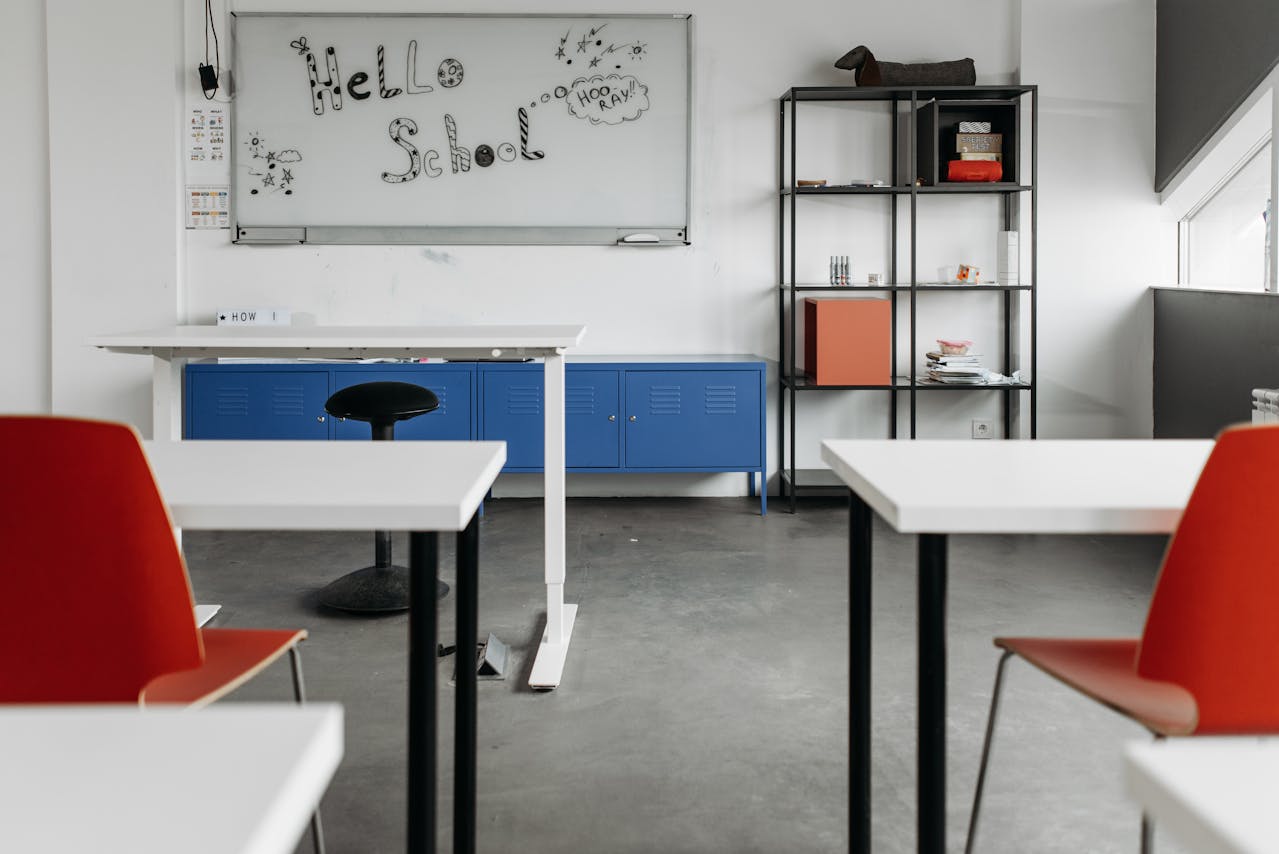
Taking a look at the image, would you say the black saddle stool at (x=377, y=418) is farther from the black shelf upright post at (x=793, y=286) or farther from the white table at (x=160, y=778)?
the white table at (x=160, y=778)

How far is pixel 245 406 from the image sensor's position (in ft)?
18.8

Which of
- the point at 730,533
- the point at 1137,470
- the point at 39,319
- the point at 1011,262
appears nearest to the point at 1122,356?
the point at 1011,262

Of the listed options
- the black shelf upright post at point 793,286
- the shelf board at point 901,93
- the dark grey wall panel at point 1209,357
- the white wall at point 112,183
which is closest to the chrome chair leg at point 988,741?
the dark grey wall panel at point 1209,357

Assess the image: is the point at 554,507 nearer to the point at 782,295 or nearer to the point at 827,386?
the point at 827,386

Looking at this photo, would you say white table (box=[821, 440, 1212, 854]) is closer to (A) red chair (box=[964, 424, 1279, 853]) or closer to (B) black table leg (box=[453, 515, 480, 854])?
(A) red chair (box=[964, 424, 1279, 853])

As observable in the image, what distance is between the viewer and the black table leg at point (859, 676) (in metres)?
2.12

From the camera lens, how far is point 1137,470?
201cm

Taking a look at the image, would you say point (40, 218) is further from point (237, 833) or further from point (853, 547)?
point (237, 833)

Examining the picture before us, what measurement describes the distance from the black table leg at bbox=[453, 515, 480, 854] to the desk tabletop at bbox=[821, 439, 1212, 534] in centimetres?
63

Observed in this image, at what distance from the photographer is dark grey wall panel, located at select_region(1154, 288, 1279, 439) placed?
4.91 meters

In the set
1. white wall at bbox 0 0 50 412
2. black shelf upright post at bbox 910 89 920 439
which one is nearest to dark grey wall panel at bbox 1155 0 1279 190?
black shelf upright post at bbox 910 89 920 439

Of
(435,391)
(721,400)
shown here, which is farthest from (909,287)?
(435,391)

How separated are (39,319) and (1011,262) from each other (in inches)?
182

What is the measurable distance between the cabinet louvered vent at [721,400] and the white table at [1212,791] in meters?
5.07
